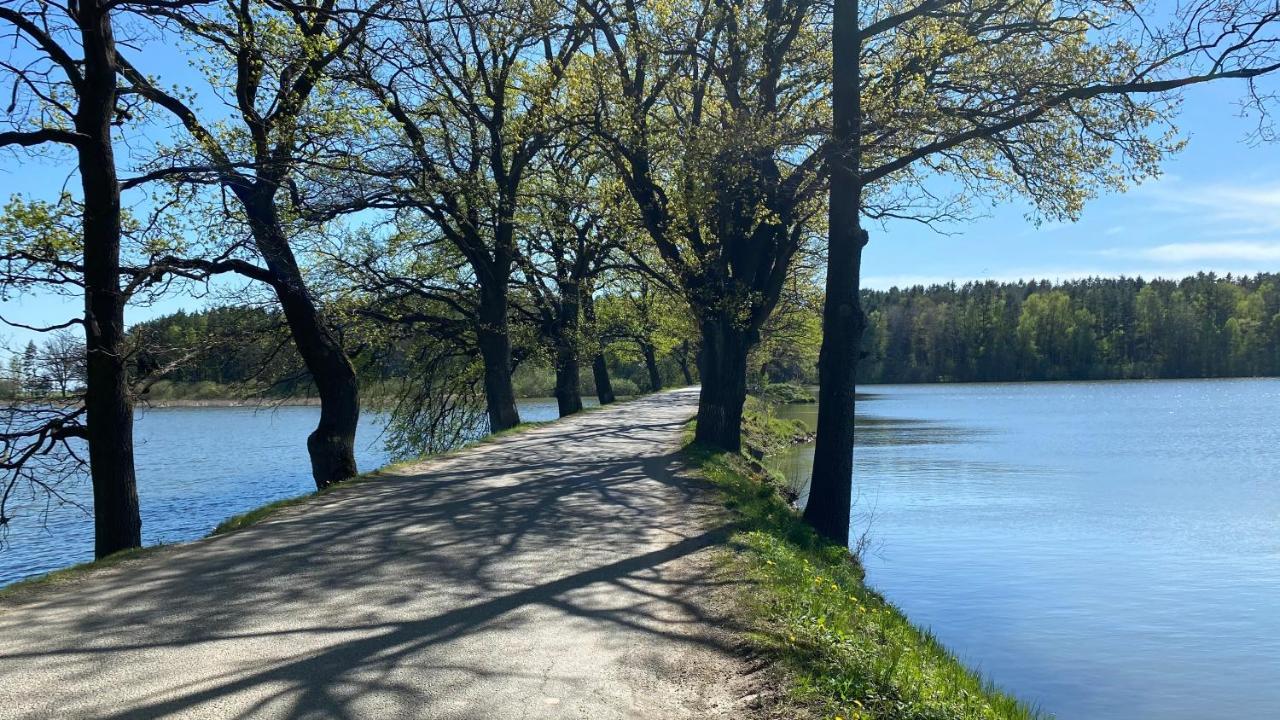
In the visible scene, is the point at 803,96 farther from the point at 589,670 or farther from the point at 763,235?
the point at 589,670

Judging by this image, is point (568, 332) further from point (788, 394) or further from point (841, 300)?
point (788, 394)

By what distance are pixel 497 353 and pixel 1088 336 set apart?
114 meters

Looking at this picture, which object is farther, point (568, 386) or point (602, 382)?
point (602, 382)

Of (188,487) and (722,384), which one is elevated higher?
(722,384)

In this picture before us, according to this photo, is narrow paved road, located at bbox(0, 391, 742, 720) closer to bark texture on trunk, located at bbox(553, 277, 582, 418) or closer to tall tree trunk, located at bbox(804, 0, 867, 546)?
tall tree trunk, located at bbox(804, 0, 867, 546)

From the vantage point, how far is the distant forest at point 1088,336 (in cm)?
11212

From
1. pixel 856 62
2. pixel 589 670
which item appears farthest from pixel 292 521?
pixel 856 62

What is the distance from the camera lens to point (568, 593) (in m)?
7.42

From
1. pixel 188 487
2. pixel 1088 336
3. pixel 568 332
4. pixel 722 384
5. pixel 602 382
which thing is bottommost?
pixel 188 487

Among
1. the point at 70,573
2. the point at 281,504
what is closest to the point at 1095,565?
the point at 281,504

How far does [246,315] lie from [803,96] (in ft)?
38.8

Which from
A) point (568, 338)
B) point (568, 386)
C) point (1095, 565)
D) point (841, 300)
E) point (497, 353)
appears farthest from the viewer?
point (568, 386)

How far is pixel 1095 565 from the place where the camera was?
13.8m

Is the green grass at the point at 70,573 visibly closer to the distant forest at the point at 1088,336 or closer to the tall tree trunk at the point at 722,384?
the tall tree trunk at the point at 722,384
